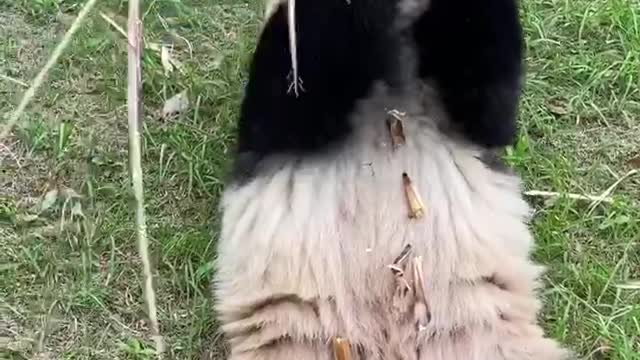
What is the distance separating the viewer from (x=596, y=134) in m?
3.96

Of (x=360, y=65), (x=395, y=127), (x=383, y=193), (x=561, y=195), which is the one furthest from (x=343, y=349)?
(x=561, y=195)

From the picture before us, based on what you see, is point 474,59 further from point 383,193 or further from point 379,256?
point 379,256

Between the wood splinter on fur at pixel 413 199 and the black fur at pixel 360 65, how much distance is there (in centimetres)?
19

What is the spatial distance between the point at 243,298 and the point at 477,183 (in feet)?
2.08

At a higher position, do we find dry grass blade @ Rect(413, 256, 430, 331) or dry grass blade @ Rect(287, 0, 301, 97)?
dry grass blade @ Rect(287, 0, 301, 97)

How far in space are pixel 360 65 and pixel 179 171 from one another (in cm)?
106

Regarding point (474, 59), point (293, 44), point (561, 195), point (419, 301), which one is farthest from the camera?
point (561, 195)

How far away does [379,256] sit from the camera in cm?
287

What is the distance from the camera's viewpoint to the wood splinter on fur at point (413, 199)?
2.89 metres

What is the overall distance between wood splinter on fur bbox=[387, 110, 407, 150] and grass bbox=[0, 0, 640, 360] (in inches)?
31.4

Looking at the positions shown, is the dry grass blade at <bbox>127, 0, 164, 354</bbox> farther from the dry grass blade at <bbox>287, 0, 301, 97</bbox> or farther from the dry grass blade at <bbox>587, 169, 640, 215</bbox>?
the dry grass blade at <bbox>587, 169, 640, 215</bbox>

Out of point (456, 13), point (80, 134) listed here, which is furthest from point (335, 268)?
point (80, 134)

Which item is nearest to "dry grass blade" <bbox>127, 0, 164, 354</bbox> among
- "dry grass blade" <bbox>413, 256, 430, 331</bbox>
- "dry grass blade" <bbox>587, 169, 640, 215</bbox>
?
"dry grass blade" <bbox>413, 256, 430, 331</bbox>

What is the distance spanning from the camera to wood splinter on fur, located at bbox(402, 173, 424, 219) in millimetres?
2889
